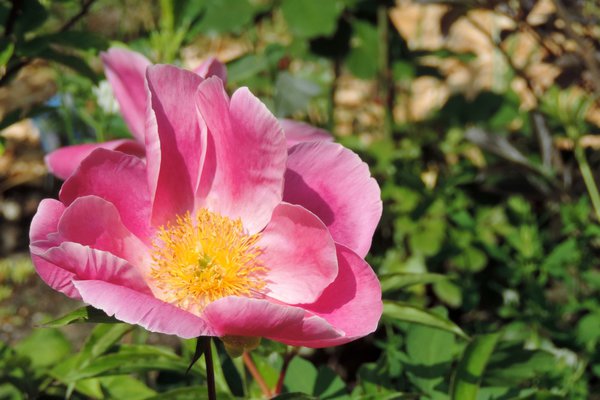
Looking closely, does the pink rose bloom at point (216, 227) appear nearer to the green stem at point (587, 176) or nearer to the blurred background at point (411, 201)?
the blurred background at point (411, 201)

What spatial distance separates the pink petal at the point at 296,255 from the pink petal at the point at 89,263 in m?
0.20

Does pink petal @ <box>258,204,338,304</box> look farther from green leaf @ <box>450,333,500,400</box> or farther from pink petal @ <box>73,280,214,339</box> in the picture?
green leaf @ <box>450,333,500,400</box>

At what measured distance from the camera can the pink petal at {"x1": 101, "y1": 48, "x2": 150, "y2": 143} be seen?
4.00 feet

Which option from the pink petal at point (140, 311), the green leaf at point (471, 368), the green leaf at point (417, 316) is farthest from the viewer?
the green leaf at point (471, 368)

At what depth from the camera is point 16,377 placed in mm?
1355

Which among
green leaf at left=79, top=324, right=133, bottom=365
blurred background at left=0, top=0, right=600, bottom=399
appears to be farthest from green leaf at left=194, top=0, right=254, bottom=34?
green leaf at left=79, top=324, right=133, bottom=365

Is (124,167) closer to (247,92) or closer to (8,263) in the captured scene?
(247,92)

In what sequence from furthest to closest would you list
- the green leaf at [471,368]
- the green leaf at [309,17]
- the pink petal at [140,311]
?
1. the green leaf at [309,17]
2. the green leaf at [471,368]
3. the pink petal at [140,311]

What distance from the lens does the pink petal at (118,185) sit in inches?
36.5

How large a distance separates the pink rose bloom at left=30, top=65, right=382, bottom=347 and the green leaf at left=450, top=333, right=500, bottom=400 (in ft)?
1.04

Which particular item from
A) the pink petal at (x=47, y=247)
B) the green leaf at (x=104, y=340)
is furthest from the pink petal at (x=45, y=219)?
the green leaf at (x=104, y=340)

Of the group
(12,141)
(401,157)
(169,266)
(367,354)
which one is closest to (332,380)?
(169,266)

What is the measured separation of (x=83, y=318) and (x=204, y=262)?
24cm

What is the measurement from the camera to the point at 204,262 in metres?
1.04
